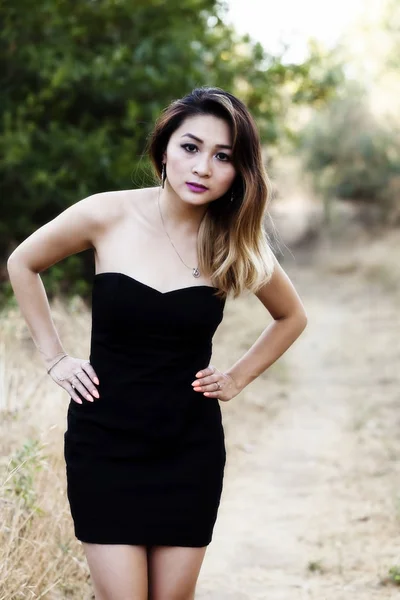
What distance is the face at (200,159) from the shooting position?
2.71 meters

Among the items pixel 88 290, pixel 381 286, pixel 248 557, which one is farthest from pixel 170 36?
pixel 381 286

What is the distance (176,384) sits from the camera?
2.63 m

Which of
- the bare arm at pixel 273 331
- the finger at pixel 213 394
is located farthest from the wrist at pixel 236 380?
the finger at pixel 213 394

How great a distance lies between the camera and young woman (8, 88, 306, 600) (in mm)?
2572

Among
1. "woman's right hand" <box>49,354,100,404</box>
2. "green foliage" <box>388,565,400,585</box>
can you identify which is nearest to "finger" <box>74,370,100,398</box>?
"woman's right hand" <box>49,354,100,404</box>

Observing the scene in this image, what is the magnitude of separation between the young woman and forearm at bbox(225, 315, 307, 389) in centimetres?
28

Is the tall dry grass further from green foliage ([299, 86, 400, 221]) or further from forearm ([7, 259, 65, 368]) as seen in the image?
green foliage ([299, 86, 400, 221])

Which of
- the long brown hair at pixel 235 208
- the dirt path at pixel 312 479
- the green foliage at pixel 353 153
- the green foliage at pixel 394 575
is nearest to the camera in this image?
the long brown hair at pixel 235 208

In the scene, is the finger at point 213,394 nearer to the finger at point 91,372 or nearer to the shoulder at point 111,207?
the finger at point 91,372

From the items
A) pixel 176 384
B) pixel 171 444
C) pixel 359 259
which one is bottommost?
pixel 171 444

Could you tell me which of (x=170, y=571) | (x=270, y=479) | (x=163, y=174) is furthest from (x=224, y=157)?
(x=270, y=479)

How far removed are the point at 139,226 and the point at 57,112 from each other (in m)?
6.67

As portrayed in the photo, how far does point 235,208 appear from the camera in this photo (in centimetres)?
290

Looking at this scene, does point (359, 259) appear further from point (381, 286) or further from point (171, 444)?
point (171, 444)
